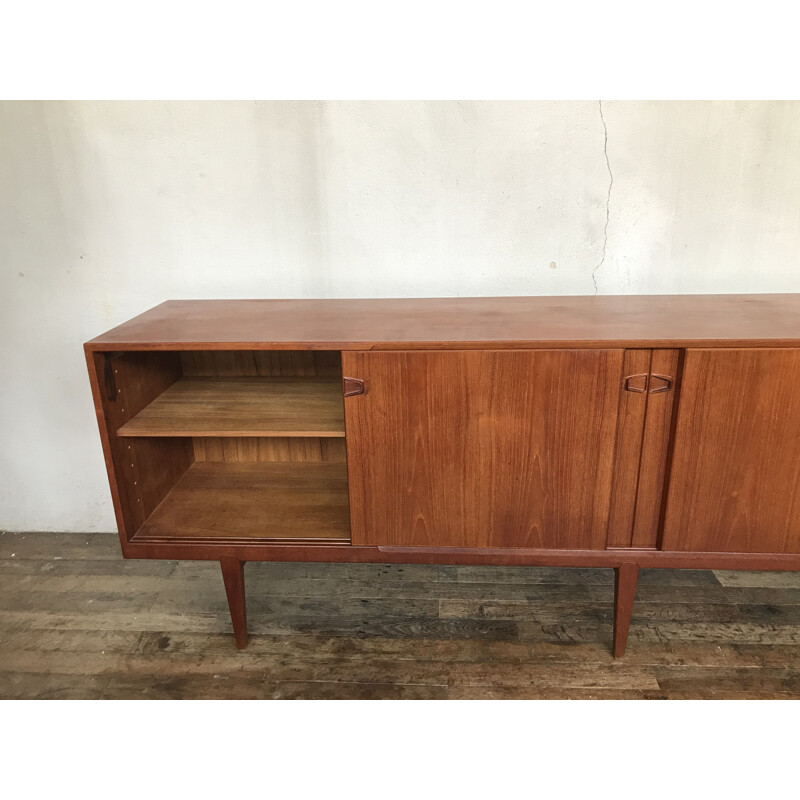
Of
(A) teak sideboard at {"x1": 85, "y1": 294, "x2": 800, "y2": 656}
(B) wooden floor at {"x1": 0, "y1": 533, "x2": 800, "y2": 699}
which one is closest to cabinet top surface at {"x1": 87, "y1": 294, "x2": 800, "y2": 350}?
(A) teak sideboard at {"x1": 85, "y1": 294, "x2": 800, "y2": 656}

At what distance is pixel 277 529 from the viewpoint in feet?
5.31

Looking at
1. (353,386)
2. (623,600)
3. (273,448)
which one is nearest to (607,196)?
(353,386)

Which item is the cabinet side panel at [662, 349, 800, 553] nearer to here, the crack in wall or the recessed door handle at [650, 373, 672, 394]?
the recessed door handle at [650, 373, 672, 394]

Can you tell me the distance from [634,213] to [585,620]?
1203mm

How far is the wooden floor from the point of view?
1586 millimetres

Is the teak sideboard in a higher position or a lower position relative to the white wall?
lower

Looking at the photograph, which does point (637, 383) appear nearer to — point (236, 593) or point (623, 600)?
point (623, 600)

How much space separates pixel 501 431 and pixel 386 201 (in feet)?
2.85

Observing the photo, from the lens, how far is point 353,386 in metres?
1.41

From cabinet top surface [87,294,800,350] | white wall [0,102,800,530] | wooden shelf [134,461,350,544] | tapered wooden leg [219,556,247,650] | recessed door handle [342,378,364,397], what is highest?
white wall [0,102,800,530]

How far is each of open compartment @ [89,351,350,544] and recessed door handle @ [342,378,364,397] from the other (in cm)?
11

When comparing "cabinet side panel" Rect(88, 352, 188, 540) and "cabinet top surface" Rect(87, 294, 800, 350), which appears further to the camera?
"cabinet side panel" Rect(88, 352, 188, 540)

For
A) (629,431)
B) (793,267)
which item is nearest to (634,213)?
(793,267)

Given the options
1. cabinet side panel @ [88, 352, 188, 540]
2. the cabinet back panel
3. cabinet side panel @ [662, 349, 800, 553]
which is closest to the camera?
cabinet side panel @ [662, 349, 800, 553]
